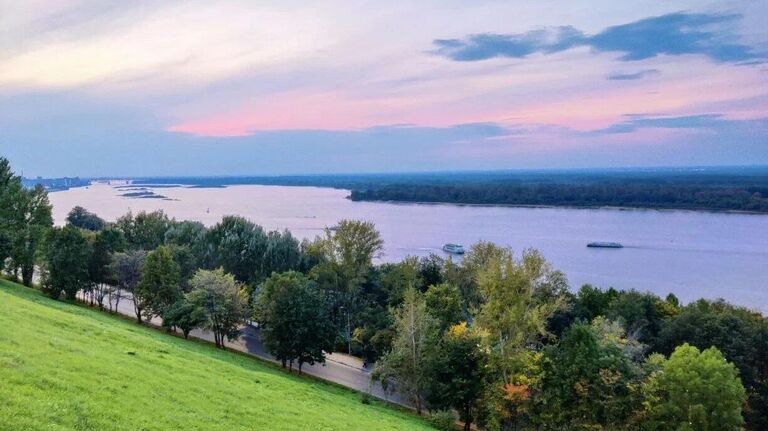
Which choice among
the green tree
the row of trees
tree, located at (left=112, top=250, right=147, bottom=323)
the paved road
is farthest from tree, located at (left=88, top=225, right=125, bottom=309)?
the green tree

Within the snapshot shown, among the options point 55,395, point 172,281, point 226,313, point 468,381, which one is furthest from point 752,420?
point 172,281

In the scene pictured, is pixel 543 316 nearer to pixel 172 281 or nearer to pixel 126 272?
pixel 172 281

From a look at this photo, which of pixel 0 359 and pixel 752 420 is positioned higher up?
pixel 0 359

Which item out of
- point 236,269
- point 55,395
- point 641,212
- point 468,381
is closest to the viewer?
point 55,395

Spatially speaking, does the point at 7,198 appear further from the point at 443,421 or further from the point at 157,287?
the point at 443,421

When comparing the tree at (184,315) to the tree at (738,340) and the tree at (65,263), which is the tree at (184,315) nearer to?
the tree at (65,263)

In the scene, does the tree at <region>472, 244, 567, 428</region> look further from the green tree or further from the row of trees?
the green tree

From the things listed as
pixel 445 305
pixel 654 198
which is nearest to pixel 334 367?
pixel 445 305
